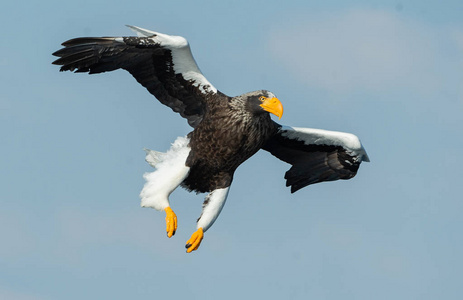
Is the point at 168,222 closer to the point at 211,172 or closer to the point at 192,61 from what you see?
the point at 211,172

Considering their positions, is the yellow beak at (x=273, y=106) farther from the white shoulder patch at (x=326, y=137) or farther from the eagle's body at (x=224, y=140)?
the white shoulder patch at (x=326, y=137)

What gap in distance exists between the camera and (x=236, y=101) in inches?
734

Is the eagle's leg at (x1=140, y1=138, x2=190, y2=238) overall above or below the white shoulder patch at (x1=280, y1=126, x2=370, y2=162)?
below

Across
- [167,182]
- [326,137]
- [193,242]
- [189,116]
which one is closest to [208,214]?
[193,242]

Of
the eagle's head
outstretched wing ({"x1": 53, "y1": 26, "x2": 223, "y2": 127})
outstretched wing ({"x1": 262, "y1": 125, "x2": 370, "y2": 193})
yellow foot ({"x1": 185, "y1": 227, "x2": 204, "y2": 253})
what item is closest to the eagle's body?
the eagle's head

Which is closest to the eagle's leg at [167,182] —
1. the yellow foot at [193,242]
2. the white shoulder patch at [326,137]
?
the yellow foot at [193,242]

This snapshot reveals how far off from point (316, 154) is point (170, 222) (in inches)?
125

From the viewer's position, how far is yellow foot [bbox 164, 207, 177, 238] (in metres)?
18.6

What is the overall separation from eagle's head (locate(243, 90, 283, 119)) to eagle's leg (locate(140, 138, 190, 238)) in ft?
4.23

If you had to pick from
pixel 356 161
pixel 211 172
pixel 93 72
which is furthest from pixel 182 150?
pixel 356 161

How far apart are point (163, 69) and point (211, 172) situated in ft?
5.75

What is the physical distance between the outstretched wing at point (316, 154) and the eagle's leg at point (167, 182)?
1.80m

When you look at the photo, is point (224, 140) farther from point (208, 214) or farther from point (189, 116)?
point (208, 214)

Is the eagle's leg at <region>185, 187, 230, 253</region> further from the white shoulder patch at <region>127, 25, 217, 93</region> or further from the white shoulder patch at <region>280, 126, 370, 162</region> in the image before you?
the white shoulder patch at <region>127, 25, 217, 93</region>
